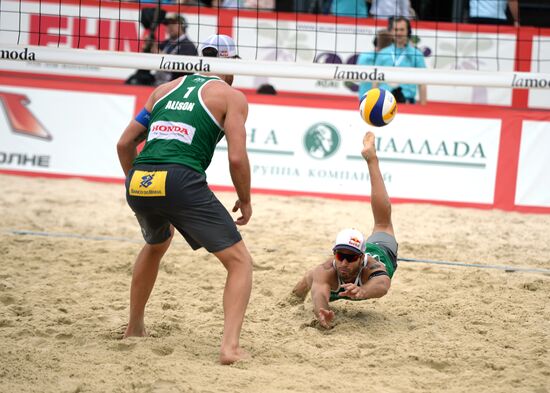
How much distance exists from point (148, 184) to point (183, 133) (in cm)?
31

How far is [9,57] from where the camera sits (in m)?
6.16

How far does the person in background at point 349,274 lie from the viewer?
16.4 ft

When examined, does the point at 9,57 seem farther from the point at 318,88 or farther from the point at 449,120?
the point at 318,88

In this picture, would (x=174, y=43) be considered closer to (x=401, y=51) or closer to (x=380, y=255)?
(x=401, y=51)

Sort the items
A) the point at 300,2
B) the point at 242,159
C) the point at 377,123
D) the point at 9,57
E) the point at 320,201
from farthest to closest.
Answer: the point at 300,2
the point at 320,201
the point at 9,57
the point at 377,123
the point at 242,159

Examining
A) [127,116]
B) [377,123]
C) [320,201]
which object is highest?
[377,123]

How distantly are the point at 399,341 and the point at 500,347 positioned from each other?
1.81 ft

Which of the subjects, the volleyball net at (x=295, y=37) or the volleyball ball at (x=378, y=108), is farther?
the volleyball net at (x=295, y=37)

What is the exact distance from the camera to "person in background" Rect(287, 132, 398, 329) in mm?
4992

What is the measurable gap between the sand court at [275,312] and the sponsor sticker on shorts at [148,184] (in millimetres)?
836

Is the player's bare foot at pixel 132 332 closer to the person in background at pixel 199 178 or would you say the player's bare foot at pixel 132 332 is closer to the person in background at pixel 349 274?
the person in background at pixel 199 178

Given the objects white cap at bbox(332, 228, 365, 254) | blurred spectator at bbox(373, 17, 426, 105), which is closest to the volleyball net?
blurred spectator at bbox(373, 17, 426, 105)

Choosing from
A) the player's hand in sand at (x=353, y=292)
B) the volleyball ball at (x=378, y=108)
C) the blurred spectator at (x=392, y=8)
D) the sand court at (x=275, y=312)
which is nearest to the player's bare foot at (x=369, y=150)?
the volleyball ball at (x=378, y=108)

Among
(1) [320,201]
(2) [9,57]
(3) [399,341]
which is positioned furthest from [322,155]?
(3) [399,341]
